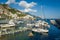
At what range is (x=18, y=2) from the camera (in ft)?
12.5

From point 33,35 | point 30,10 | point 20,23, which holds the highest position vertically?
point 30,10

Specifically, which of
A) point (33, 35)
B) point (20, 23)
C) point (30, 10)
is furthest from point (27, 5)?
point (33, 35)

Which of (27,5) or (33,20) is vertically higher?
(27,5)

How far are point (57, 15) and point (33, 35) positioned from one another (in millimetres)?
665

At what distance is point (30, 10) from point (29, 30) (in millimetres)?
431

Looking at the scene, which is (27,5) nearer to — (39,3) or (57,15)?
(39,3)

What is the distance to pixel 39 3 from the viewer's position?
3.81 m

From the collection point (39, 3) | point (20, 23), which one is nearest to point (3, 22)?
point (20, 23)

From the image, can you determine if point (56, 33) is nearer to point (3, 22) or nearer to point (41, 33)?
point (41, 33)

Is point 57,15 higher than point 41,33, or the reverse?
point 57,15

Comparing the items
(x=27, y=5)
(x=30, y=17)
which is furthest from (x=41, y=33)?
(x=27, y=5)

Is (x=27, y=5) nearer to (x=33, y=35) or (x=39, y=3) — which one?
(x=39, y=3)

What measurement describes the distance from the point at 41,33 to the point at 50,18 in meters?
0.37

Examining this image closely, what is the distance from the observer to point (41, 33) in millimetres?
3838
